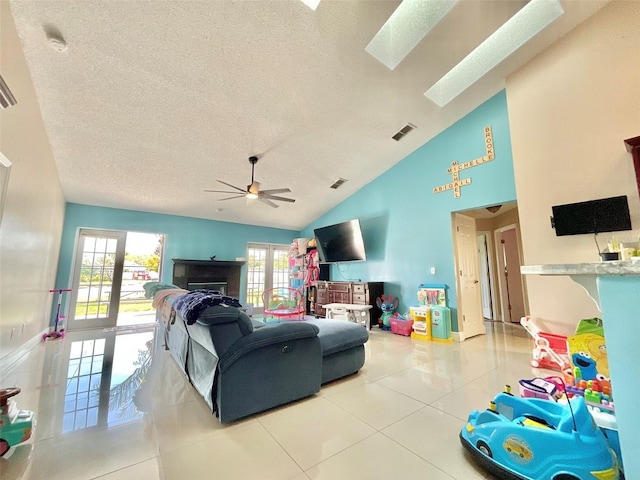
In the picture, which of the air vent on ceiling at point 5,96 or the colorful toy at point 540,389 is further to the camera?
the air vent on ceiling at point 5,96

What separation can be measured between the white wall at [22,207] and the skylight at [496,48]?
453 centimetres

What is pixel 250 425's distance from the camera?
178 centimetres

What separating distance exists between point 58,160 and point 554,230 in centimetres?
706

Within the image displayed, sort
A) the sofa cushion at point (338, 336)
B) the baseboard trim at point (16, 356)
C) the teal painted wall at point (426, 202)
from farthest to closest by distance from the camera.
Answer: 1. the teal painted wall at point (426, 202)
2. the baseboard trim at point (16, 356)
3. the sofa cushion at point (338, 336)

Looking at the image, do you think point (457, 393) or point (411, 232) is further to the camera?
point (411, 232)

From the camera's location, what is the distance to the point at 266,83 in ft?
9.87

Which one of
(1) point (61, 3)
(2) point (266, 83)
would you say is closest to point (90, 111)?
(1) point (61, 3)

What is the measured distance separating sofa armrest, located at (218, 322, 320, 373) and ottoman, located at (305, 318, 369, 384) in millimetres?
205

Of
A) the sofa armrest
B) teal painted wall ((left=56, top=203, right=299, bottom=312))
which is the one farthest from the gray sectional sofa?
teal painted wall ((left=56, top=203, right=299, bottom=312))

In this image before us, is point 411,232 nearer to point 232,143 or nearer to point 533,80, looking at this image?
point 533,80

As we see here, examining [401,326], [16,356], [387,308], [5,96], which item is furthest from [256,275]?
[5,96]

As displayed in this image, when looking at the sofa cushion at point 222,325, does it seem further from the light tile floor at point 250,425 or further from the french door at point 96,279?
the french door at point 96,279

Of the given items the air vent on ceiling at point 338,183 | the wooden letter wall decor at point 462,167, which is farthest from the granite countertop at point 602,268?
the air vent on ceiling at point 338,183

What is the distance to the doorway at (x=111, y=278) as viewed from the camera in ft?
17.0
